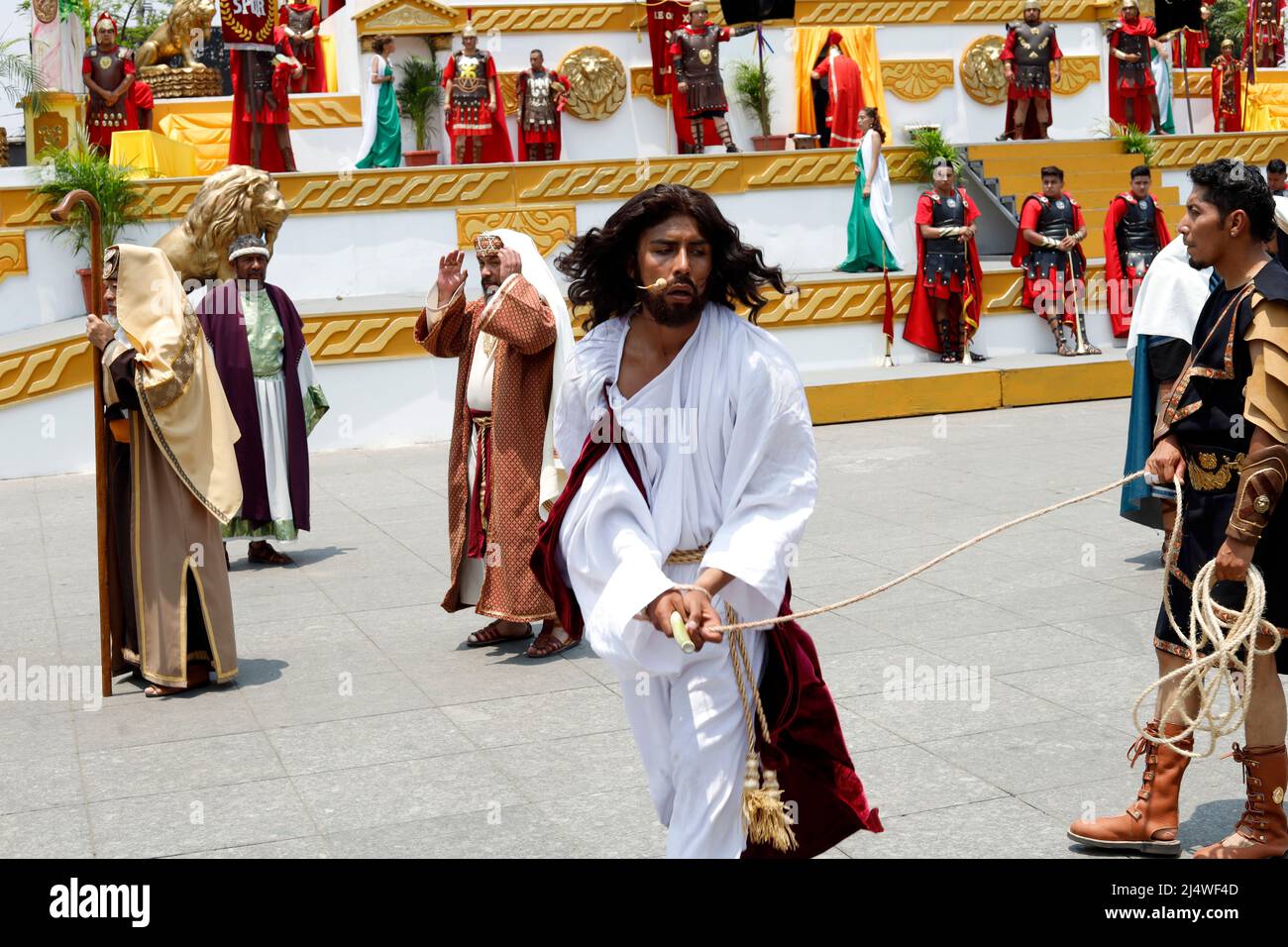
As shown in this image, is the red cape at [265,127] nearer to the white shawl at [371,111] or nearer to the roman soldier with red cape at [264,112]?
the roman soldier with red cape at [264,112]

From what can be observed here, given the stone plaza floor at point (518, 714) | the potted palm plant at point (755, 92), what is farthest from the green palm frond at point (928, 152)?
the stone plaza floor at point (518, 714)

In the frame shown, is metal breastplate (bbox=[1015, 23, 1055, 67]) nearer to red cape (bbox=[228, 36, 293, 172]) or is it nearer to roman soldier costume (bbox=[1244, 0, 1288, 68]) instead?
roman soldier costume (bbox=[1244, 0, 1288, 68])

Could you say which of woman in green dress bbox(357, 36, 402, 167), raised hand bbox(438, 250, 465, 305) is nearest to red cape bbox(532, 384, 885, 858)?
raised hand bbox(438, 250, 465, 305)

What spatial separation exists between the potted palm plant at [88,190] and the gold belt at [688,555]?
10.5 metres

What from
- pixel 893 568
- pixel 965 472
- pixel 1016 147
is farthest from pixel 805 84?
pixel 893 568

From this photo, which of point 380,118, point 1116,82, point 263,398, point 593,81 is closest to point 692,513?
point 263,398

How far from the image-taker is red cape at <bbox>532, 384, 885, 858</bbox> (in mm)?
3375

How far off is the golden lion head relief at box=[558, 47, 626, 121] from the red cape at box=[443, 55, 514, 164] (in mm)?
1251

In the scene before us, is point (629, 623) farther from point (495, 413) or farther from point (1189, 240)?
point (495, 413)

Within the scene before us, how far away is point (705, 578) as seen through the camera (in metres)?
3.22

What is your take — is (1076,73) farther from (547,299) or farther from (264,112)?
(547,299)

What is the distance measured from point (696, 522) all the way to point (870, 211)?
40.0 ft

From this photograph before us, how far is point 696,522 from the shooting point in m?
3.34
